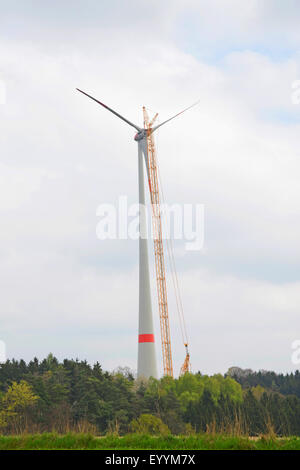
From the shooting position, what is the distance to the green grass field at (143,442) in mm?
20781

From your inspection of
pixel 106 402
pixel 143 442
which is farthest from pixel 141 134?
pixel 143 442

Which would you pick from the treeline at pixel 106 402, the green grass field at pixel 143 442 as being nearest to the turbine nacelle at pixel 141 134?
the treeline at pixel 106 402

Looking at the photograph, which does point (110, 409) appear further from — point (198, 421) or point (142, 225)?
point (142, 225)

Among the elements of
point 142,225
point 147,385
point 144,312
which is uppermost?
point 142,225

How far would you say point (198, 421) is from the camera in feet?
335

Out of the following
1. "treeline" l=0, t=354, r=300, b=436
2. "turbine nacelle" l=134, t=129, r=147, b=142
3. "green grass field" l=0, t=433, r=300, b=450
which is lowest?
"green grass field" l=0, t=433, r=300, b=450

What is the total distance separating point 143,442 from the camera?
871 inches

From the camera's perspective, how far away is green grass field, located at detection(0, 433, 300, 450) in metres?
20.8

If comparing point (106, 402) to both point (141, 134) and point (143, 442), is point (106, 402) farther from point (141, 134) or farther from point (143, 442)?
point (143, 442)

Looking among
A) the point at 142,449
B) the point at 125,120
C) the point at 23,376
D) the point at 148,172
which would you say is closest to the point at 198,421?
the point at 23,376

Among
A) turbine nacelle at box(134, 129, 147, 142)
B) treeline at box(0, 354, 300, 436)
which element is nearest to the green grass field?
treeline at box(0, 354, 300, 436)

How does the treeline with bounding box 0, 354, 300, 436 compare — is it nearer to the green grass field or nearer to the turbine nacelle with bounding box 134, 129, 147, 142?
the turbine nacelle with bounding box 134, 129, 147, 142

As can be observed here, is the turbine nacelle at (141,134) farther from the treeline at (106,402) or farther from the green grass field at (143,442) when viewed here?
the green grass field at (143,442)
